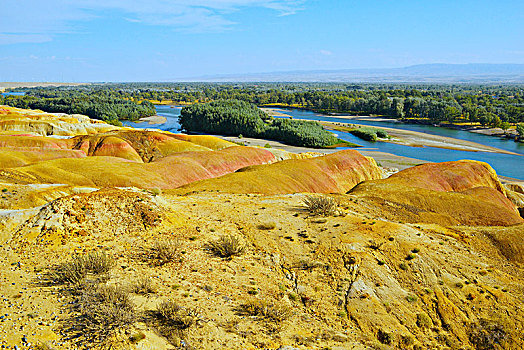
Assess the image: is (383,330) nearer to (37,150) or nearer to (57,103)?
(37,150)

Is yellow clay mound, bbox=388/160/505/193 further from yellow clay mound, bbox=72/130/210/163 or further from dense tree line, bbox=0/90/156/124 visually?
dense tree line, bbox=0/90/156/124

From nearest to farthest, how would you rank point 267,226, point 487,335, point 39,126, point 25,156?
point 487,335 → point 267,226 → point 25,156 → point 39,126

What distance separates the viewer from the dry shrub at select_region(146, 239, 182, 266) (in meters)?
14.2

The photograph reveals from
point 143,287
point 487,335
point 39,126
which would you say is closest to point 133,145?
point 39,126

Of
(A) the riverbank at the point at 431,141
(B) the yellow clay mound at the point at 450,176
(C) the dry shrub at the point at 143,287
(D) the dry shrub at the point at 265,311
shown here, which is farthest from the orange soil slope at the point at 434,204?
(A) the riverbank at the point at 431,141

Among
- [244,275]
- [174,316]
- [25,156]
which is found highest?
[25,156]

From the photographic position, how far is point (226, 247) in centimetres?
1564

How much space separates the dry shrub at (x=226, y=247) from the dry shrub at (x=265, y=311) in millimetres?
3297

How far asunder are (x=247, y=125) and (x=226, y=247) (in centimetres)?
10575

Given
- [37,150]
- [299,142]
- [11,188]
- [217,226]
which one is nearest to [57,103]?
[299,142]

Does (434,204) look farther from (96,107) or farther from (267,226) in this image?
(96,107)

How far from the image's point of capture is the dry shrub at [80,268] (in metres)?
12.0

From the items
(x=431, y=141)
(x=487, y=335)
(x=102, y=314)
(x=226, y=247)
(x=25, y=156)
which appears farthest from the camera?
(x=431, y=141)

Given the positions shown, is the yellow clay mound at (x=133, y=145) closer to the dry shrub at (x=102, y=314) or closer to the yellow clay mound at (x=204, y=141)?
the yellow clay mound at (x=204, y=141)
